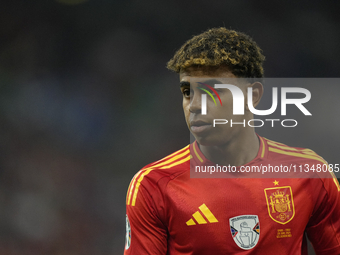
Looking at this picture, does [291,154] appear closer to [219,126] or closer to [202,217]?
[219,126]

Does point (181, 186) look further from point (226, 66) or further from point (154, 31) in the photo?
point (154, 31)

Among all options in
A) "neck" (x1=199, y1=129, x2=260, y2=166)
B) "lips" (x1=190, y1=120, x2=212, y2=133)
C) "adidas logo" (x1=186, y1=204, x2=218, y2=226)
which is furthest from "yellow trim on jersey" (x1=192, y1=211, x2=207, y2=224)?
"lips" (x1=190, y1=120, x2=212, y2=133)

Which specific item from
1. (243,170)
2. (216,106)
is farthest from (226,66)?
(243,170)

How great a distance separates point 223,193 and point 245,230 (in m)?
0.20

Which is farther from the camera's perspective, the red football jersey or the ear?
the ear

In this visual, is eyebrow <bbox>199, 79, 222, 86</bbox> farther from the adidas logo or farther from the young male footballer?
the adidas logo

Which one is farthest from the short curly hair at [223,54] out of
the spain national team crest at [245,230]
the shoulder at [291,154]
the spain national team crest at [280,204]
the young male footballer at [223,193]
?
the spain national team crest at [245,230]

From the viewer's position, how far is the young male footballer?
153 centimetres

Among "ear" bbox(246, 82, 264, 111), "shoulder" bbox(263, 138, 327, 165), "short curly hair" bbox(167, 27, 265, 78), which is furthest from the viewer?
"shoulder" bbox(263, 138, 327, 165)

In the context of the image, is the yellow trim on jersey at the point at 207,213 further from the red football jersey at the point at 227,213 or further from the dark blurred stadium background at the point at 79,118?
the dark blurred stadium background at the point at 79,118

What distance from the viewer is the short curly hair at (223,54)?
1510 mm

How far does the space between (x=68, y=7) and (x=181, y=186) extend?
313 cm

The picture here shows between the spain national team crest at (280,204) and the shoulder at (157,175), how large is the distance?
454 millimetres

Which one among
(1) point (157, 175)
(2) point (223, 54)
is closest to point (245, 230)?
(1) point (157, 175)
